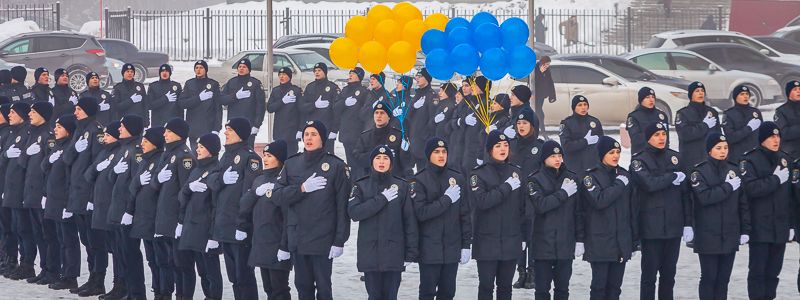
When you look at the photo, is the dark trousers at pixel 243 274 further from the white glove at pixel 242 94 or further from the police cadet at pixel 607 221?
the white glove at pixel 242 94

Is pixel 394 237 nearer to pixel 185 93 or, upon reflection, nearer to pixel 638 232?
pixel 638 232

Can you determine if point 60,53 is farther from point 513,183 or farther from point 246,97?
point 513,183

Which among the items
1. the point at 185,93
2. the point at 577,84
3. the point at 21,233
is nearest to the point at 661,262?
the point at 21,233

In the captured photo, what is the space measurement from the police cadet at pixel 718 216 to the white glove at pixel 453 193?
73.3 inches

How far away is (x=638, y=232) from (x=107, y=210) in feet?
14.3

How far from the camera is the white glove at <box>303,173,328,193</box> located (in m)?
10.4

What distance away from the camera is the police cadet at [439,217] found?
10398 millimetres

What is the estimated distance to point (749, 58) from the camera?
94.5 ft

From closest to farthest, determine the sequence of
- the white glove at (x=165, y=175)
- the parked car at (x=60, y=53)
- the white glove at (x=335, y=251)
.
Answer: the white glove at (x=335, y=251)
the white glove at (x=165, y=175)
the parked car at (x=60, y=53)

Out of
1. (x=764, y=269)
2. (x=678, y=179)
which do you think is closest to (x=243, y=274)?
(x=678, y=179)

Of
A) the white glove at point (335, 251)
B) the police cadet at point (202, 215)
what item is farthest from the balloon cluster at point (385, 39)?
the white glove at point (335, 251)

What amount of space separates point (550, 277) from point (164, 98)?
30.7 ft

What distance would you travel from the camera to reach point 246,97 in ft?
61.6

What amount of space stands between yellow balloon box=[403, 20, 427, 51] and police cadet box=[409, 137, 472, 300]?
16.4 feet
